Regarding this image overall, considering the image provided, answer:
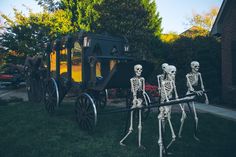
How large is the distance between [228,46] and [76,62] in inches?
321

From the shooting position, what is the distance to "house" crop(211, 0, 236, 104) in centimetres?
1082

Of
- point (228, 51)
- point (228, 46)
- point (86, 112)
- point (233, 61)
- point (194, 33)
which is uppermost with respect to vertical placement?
point (194, 33)

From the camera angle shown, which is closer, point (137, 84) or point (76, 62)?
point (137, 84)

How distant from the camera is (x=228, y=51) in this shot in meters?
11.2

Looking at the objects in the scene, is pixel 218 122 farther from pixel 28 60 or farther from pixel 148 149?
pixel 28 60

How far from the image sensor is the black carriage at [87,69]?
597 cm

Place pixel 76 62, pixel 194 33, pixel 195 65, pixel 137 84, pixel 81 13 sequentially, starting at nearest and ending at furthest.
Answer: pixel 137 84 < pixel 195 65 < pixel 76 62 < pixel 81 13 < pixel 194 33

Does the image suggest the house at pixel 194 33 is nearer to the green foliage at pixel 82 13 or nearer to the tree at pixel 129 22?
the tree at pixel 129 22

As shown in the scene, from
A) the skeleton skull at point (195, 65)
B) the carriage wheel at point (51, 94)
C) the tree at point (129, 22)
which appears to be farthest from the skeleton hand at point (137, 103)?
the tree at point (129, 22)

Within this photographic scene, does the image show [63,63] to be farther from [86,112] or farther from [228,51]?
[228,51]

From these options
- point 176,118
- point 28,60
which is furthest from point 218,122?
point 28,60

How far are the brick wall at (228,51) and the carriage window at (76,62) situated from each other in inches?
307

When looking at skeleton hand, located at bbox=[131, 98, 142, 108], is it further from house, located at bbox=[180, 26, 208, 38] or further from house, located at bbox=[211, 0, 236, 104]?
house, located at bbox=[180, 26, 208, 38]

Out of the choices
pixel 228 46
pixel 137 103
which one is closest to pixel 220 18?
pixel 228 46
